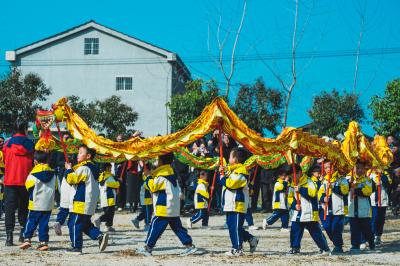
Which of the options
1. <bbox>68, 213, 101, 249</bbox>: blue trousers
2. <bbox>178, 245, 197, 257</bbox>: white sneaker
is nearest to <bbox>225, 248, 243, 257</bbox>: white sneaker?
<bbox>178, 245, 197, 257</bbox>: white sneaker

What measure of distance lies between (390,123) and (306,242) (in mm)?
13741

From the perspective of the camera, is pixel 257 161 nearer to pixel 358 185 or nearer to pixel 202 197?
pixel 202 197

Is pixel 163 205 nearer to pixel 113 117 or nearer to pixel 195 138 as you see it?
pixel 195 138

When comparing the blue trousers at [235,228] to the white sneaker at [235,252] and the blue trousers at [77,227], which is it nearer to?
the white sneaker at [235,252]

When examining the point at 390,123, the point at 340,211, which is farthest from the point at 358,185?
the point at 390,123

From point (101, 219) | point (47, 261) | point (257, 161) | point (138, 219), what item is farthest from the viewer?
point (257, 161)

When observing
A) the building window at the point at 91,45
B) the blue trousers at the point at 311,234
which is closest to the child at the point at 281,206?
the blue trousers at the point at 311,234

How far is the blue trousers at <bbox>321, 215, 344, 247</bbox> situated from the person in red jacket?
5.35 meters

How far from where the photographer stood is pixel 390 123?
24.5 m

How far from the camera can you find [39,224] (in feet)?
33.9

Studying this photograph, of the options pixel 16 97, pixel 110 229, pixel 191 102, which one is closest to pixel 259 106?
pixel 191 102

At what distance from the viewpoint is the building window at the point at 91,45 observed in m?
41.4

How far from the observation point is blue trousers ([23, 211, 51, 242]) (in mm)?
10263

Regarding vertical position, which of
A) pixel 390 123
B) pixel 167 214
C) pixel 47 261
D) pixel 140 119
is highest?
pixel 140 119
